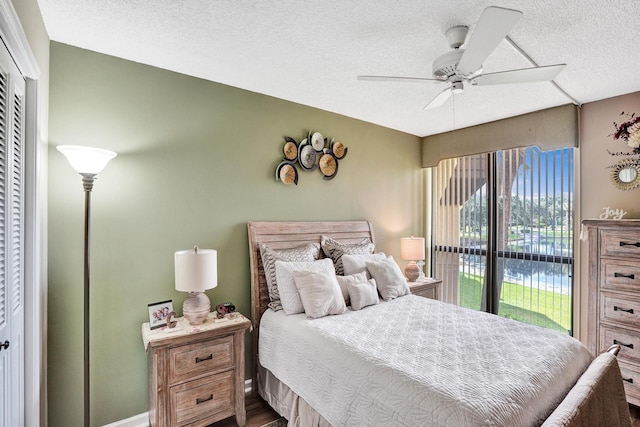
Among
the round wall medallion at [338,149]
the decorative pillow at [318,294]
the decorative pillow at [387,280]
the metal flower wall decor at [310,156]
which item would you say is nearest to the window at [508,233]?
the decorative pillow at [387,280]

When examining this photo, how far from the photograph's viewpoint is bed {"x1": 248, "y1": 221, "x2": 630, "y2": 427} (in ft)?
4.67

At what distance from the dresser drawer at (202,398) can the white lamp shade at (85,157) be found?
1.47 meters

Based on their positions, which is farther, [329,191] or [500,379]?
[329,191]

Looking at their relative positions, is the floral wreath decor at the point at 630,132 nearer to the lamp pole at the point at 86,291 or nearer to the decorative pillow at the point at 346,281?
the decorative pillow at the point at 346,281

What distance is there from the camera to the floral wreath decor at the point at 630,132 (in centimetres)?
266

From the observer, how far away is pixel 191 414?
2.12 metres

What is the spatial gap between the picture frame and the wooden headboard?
0.70 meters

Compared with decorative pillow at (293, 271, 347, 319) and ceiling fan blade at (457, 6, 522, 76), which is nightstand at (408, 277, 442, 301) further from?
ceiling fan blade at (457, 6, 522, 76)

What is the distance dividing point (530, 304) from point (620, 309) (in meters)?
1.09

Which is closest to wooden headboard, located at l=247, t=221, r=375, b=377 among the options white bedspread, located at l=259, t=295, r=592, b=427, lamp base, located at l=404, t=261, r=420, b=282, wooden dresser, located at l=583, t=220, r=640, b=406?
white bedspread, located at l=259, t=295, r=592, b=427

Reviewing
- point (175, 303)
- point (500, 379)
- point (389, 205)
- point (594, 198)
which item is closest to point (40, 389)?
point (175, 303)

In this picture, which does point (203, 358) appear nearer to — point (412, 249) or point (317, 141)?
point (317, 141)

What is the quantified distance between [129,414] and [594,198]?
14.7 ft

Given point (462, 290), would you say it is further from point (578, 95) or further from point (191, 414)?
point (191, 414)
